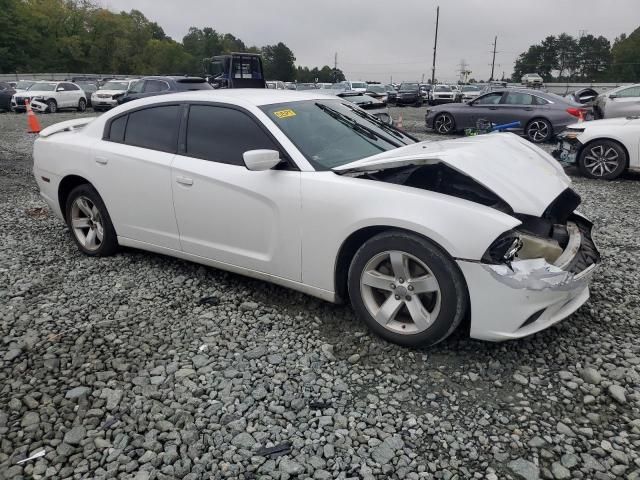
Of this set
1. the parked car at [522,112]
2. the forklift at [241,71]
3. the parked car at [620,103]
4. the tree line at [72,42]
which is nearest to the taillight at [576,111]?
the parked car at [522,112]

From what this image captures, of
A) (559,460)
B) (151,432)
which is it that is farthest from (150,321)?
(559,460)

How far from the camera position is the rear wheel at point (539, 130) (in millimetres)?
13156

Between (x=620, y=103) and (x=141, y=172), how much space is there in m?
14.6

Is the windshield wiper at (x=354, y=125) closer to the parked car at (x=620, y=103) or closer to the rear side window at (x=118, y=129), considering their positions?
the rear side window at (x=118, y=129)

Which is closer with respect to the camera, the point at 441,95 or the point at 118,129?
the point at 118,129

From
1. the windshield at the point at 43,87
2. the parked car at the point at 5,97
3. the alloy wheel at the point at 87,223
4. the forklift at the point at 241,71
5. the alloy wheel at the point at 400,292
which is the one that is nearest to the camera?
the alloy wheel at the point at 400,292

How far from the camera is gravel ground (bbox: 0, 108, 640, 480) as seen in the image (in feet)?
7.28

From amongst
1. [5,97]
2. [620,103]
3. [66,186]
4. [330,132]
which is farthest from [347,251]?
[5,97]

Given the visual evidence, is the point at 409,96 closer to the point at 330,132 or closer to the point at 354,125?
the point at 354,125

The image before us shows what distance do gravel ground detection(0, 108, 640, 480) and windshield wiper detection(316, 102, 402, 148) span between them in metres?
1.40

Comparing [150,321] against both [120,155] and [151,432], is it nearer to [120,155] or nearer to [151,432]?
[151,432]

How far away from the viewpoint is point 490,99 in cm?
1431

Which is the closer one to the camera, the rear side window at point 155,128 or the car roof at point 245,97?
the car roof at point 245,97

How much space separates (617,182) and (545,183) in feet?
20.0
